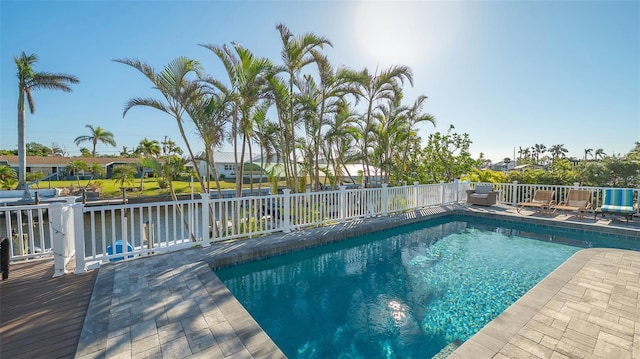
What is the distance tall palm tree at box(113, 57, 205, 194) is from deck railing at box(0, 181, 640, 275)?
2.03 metres

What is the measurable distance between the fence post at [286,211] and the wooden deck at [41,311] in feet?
10.6

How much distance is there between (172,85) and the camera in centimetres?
532

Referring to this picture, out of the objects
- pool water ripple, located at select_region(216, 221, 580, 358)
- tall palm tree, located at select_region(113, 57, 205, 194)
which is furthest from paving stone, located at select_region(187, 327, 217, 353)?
tall palm tree, located at select_region(113, 57, 205, 194)

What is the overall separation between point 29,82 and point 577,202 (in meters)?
23.3

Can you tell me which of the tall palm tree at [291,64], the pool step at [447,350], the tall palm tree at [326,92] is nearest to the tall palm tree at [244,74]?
the tall palm tree at [291,64]

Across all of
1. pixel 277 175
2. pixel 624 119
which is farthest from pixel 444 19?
pixel 624 119

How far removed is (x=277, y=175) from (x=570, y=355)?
25.3ft

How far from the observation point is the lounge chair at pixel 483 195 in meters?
9.59

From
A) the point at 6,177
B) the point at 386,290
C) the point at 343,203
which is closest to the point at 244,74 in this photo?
the point at 343,203

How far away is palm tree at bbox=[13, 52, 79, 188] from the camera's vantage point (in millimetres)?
12961

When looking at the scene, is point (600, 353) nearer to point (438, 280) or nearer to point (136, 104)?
point (438, 280)

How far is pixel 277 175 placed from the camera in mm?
8875

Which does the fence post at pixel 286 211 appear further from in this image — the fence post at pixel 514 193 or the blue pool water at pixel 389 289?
the fence post at pixel 514 193

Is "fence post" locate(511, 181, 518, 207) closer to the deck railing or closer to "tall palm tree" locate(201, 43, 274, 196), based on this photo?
the deck railing
